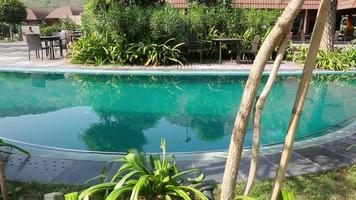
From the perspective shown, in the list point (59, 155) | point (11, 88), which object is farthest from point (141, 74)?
point (59, 155)

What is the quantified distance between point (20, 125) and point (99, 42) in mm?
6246

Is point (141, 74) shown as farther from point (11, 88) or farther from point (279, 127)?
point (279, 127)

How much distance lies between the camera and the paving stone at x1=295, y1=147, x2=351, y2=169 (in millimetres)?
3781

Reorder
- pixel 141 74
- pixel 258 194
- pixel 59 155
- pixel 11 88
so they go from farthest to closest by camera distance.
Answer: pixel 141 74 → pixel 11 88 → pixel 59 155 → pixel 258 194

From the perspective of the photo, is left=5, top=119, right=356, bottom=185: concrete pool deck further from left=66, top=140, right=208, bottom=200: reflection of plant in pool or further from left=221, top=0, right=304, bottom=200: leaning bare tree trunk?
left=221, top=0, right=304, bottom=200: leaning bare tree trunk

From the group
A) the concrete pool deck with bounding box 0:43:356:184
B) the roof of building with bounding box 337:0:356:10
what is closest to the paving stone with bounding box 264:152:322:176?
the concrete pool deck with bounding box 0:43:356:184

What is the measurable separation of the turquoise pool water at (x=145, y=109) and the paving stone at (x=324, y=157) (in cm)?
112

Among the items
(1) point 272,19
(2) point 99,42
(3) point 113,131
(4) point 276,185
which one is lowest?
(3) point 113,131

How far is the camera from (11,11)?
33.4 m

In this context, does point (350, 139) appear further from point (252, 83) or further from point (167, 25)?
point (167, 25)

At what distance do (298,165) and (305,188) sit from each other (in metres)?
0.58

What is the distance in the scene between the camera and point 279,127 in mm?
6301

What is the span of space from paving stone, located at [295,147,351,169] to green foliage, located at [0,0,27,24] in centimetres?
3541

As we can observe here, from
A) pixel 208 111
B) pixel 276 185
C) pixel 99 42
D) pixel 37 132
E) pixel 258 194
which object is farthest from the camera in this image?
pixel 99 42
